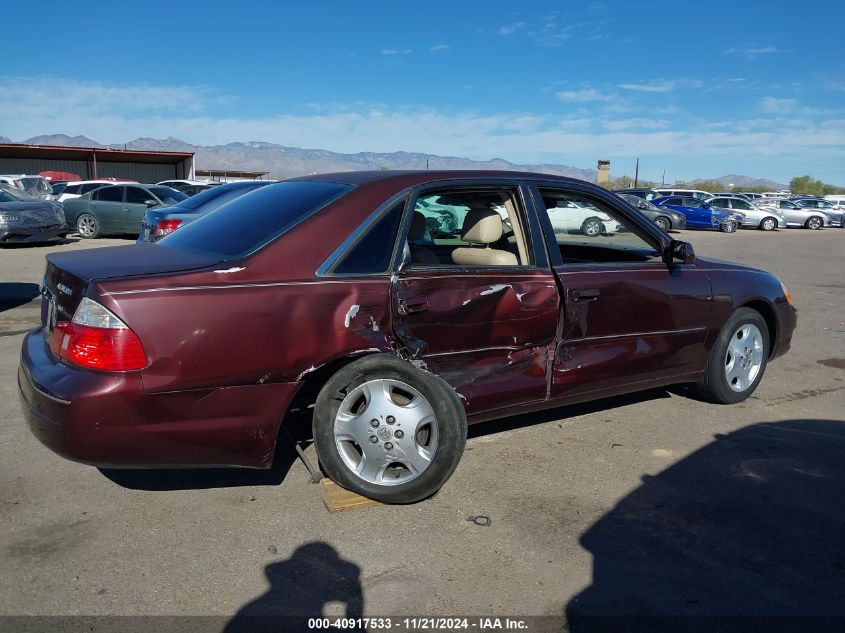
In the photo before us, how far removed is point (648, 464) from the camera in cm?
413

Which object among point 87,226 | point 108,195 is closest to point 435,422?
A: point 87,226

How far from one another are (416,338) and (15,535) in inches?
79.2

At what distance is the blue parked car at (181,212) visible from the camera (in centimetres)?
942

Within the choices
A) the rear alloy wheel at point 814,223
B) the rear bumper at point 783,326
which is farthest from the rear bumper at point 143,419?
the rear alloy wheel at point 814,223

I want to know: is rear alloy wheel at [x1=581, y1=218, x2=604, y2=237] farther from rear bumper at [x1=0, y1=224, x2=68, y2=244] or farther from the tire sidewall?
rear bumper at [x1=0, y1=224, x2=68, y2=244]

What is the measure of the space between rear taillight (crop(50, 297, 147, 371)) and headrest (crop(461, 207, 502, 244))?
2097 millimetres

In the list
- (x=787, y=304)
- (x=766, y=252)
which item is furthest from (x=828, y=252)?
(x=787, y=304)

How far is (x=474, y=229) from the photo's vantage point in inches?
171

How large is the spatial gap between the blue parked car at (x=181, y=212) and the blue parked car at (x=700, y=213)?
25.1 m

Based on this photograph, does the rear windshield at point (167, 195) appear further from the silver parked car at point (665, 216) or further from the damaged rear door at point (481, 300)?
the silver parked car at point (665, 216)

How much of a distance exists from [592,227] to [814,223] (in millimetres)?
37773

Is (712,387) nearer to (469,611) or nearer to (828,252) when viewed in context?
(469,611)

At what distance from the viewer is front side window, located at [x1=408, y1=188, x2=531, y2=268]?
13.2 ft

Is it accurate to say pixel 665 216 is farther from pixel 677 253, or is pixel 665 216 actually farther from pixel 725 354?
pixel 677 253
